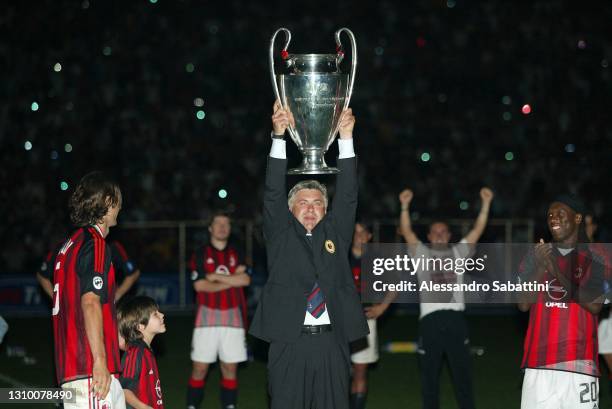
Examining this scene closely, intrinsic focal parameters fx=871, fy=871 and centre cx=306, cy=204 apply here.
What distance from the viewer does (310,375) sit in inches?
199

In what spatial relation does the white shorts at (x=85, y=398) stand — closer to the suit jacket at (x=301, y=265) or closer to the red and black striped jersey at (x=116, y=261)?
the suit jacket at (x=301, y=265)

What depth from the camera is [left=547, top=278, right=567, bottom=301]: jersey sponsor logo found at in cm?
575

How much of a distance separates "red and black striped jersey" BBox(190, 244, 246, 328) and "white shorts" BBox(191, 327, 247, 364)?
70mm

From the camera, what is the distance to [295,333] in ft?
16.7

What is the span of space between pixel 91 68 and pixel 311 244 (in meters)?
15.6

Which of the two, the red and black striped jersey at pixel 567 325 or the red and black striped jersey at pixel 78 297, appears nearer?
the red and black striped jersey at pixel 78 297

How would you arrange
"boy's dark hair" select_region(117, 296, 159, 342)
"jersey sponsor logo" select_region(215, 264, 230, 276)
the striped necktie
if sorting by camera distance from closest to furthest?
the striped necktie → "boy's dark hair" select_region(117, 296, 159, 342) → "jersey sponsor logo" select_region(215, 264, 230, 276)

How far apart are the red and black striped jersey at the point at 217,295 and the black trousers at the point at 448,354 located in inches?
77.9

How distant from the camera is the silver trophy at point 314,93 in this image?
5262 millimetres

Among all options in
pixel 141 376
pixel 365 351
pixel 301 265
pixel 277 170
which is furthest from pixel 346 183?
pixel 365 351

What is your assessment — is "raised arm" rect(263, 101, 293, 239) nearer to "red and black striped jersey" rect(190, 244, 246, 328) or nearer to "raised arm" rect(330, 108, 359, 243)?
"raised arm" rect(330, 108, 359, 243)

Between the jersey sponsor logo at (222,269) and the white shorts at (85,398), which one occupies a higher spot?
the jersey sponsor logo at (222,269)

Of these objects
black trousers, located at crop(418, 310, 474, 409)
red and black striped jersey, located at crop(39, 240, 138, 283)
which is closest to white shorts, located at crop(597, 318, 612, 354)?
black trousers, located at crop(418, 310, 474, 409)

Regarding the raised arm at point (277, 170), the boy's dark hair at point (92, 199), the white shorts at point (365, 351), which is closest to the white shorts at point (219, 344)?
the white shorts at point (365, 351)
